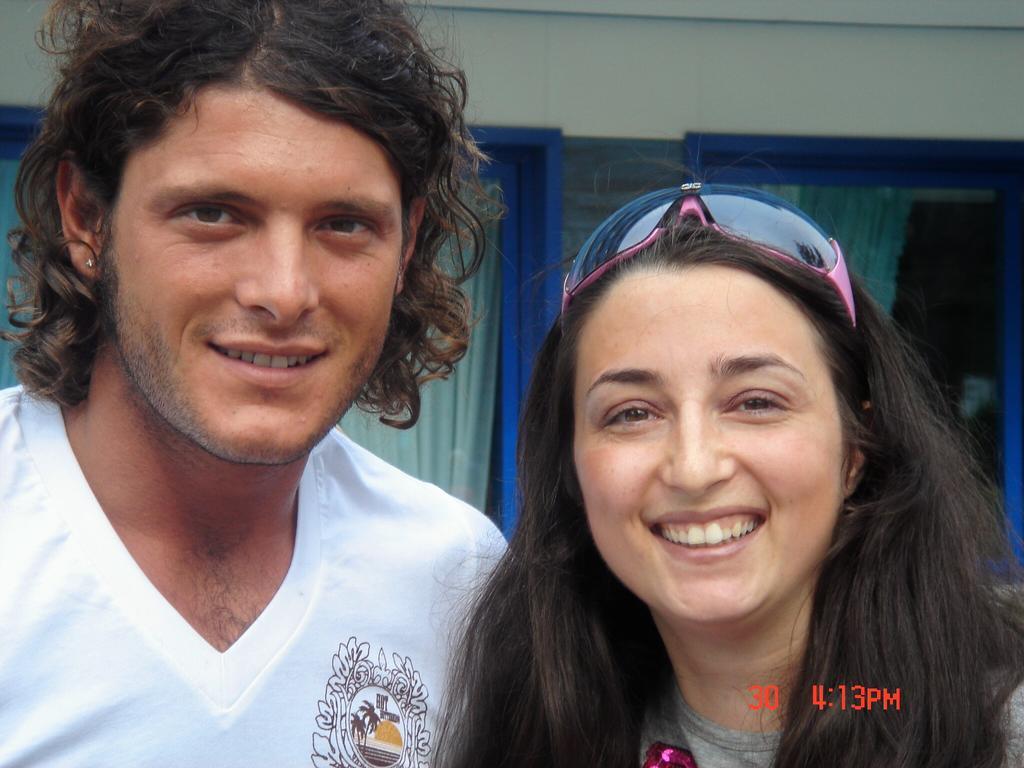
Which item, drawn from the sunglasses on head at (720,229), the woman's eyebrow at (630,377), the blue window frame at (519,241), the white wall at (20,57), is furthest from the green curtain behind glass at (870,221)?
the woman's eyebrow at (630,377)

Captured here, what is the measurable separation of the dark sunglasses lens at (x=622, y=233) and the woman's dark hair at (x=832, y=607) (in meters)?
0.04

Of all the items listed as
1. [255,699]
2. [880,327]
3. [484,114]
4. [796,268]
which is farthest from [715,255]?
[484,114]

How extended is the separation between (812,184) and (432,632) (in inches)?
128

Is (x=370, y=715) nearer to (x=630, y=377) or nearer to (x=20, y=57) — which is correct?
(x=630, y=377)

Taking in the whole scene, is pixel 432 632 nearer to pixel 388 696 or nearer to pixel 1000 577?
pixel 388 696

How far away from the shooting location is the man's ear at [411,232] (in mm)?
2842

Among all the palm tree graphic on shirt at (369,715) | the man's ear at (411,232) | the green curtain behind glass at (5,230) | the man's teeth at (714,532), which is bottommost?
the palm tree graphic on shirt at (369,715)

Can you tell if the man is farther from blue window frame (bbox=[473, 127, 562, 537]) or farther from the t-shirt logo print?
blue window frame (bbox=[473, 127, 562, 537])

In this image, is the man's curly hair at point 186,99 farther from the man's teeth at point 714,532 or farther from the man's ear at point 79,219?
the man's teeth at point 714,532

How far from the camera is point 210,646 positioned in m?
2.43

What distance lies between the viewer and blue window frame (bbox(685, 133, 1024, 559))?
5184 millimetres

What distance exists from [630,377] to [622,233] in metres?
0.32

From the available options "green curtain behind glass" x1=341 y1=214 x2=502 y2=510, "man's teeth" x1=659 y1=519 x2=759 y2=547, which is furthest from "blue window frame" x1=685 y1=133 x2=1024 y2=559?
"man's teeth" x1=659 y1=519 x2=759 y2=547

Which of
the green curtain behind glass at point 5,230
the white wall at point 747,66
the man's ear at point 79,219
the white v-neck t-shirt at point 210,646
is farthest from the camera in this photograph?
the green curtain behind glass at point 5,230
